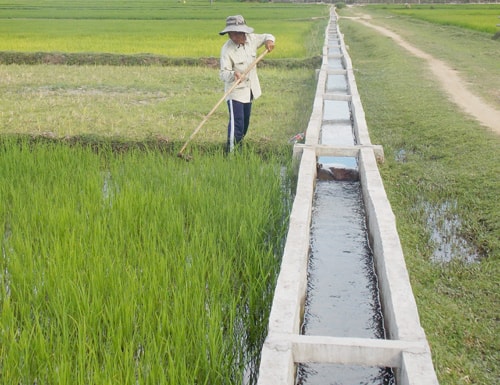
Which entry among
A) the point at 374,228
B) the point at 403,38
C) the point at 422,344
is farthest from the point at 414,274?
the point at 403,38

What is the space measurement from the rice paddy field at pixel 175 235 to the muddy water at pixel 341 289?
0.21 m

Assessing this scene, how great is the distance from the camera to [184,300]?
2.42m

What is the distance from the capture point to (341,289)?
3.13 meters

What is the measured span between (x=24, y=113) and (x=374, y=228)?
4.82 meters

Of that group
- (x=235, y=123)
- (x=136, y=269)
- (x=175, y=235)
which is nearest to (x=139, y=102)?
(x=235, y=123)

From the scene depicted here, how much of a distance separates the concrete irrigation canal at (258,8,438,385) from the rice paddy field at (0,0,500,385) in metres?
0.17

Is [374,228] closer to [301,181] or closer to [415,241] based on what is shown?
[415,241]

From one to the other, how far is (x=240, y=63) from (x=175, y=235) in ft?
7.42

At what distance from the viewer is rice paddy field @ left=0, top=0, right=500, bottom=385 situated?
2.22 metres

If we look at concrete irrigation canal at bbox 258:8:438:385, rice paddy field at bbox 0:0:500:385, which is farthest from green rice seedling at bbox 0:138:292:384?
concrete irrigation canal at bbox 258:8:438:385

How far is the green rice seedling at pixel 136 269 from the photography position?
213 centimetres

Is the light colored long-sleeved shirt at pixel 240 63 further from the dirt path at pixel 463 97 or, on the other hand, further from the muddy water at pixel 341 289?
the dirt path at pixel 463 97

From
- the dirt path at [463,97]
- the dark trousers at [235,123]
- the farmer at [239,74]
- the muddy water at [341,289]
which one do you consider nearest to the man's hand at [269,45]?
the farmer at [239,74]

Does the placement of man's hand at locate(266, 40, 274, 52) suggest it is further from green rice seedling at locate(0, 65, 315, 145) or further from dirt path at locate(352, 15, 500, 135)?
dirt path at locate(352, 15, 500, 135)
